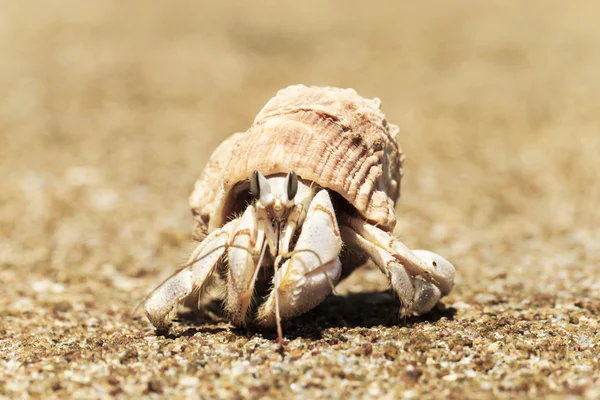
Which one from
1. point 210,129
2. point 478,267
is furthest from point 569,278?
point 210,129

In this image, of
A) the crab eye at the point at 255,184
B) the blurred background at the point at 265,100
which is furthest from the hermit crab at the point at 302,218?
the blurred background at the point at 265,100

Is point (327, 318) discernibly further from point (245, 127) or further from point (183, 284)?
point (245, 127)

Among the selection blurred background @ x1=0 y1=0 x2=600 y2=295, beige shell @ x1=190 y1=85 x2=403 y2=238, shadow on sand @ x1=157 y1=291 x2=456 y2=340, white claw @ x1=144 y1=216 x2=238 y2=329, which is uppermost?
blurred background @ x1=0 y1=0 x2=600 y2=295

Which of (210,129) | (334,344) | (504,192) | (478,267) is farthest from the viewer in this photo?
(210,129)

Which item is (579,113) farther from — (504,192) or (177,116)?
(177,116)

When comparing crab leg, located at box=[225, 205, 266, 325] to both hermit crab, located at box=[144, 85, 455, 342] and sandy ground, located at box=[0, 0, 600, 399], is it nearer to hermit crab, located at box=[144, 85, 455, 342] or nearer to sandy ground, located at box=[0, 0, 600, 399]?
hermit crab, located at box=[144, 85, 455, 342]

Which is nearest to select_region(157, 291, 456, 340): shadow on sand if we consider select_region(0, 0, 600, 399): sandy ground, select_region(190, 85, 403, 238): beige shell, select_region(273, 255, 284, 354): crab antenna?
select_region(0, 0, 600, 399): sandy ground
